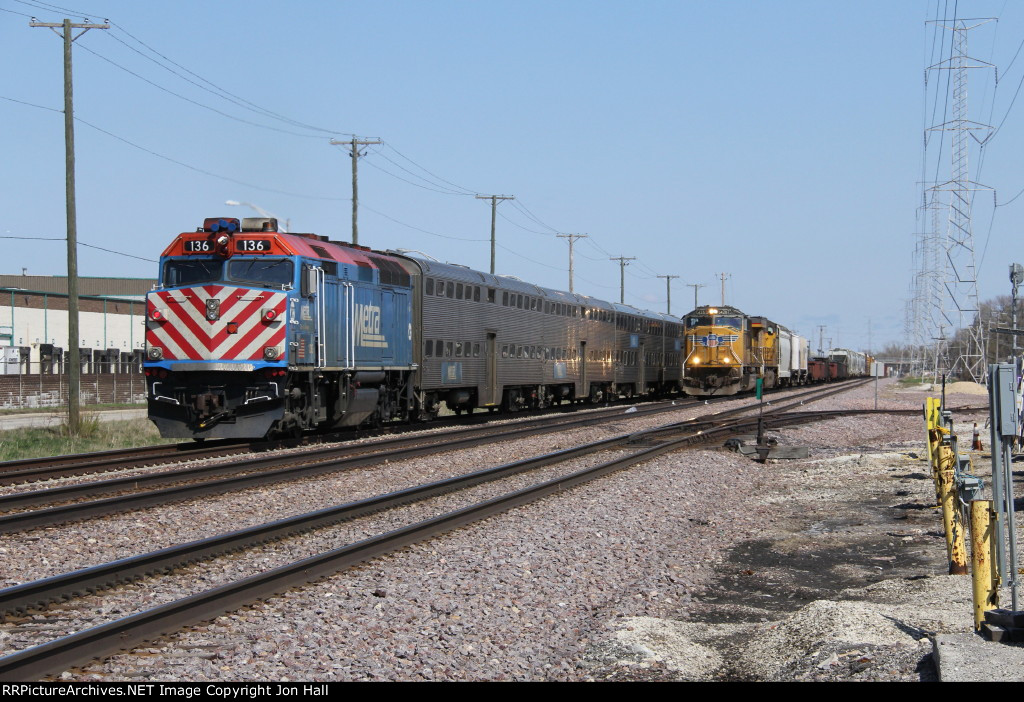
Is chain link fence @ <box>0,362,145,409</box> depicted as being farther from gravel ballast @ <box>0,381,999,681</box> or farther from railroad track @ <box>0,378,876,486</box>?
gravel ballast @ <box>0,381,999,681</box>

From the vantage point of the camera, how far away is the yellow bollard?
620 centimetres

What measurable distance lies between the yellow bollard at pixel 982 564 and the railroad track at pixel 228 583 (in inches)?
188

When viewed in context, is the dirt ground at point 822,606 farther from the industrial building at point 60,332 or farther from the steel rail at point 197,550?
the industrial building at point 60,332

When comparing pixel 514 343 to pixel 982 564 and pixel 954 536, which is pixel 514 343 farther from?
pixel 982 564

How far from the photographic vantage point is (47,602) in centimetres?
731

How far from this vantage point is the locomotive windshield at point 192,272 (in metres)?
17.9

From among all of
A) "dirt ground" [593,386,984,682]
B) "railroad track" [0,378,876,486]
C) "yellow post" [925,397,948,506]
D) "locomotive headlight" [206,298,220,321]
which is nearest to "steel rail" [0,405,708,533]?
"railroad track" [0,378,876,486]

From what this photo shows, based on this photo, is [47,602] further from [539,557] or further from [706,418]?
[706,418]

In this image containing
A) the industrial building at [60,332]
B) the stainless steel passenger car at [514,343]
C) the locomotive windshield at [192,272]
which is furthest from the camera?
the industrial building at [60,332]

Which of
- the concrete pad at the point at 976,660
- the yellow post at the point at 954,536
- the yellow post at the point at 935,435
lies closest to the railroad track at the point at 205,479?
the yellow post at the point at 935,435

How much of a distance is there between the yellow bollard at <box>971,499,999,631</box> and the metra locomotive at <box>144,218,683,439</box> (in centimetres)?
1280

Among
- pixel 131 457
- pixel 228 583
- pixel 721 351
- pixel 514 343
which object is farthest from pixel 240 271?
pixel 721 351

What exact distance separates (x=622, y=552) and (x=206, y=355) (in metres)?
9.99
